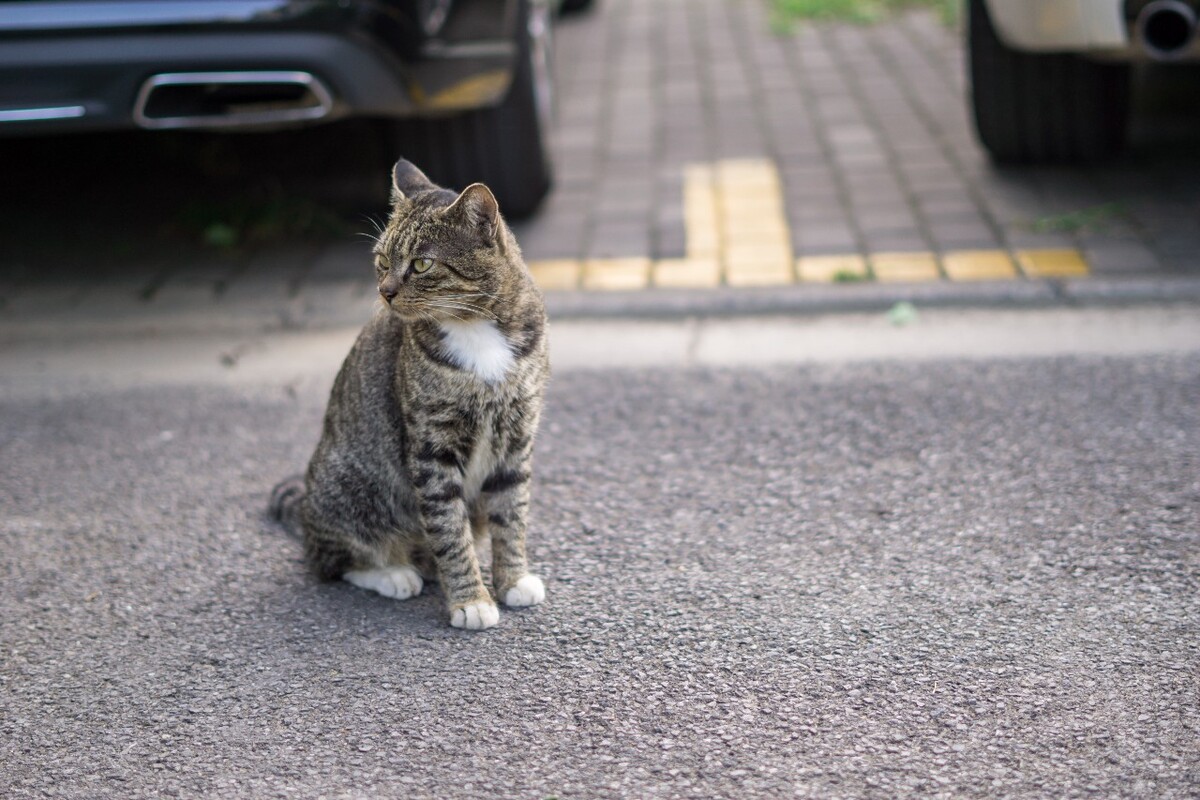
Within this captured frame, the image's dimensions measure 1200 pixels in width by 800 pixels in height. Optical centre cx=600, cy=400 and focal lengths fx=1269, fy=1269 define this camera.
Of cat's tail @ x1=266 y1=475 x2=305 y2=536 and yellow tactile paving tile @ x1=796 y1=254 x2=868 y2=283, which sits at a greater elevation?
cat's tail @ x1=266 y1=475 x2=305 y2=536

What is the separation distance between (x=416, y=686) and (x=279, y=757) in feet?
A: 1.07

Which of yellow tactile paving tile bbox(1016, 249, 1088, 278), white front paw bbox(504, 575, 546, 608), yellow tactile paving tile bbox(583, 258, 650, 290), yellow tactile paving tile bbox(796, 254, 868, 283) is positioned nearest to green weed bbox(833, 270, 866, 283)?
yellow tactile paving tile bbox(796, 254, 868, 283)

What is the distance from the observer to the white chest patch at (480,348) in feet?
9.32

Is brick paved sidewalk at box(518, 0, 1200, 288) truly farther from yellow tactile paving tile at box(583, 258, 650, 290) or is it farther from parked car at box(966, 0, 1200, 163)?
parked car at box(966, 0, 1200, 163)

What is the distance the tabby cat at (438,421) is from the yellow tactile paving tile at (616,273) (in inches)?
65.0

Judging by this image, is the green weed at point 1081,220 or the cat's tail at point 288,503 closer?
the cat's tail at point 288,503

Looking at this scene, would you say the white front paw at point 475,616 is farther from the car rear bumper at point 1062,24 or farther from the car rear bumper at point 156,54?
the car rear bumper at point 1062,24

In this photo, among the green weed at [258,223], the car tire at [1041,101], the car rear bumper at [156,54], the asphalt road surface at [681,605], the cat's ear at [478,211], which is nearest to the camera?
the asphalt road surface at [681,605]

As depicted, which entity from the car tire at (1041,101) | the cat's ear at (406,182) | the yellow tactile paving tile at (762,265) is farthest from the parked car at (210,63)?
the car tire at (1041,101)

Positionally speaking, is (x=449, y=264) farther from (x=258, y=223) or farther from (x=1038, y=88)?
(x=1038, y=88)

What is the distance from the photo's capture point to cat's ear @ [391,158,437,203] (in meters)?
3.00

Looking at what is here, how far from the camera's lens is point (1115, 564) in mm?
2975

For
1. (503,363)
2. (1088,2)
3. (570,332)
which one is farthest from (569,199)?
(503,363)

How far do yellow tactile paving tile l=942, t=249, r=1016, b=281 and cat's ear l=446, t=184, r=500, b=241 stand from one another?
2282mm
